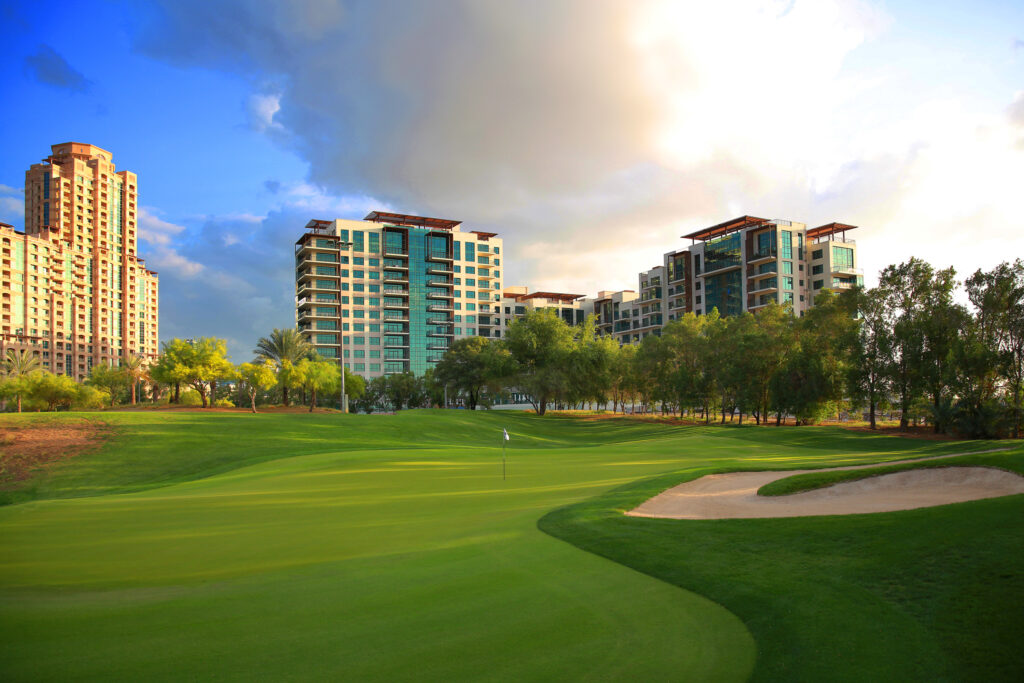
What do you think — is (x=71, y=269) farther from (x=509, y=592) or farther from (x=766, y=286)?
(x=509, y=592)

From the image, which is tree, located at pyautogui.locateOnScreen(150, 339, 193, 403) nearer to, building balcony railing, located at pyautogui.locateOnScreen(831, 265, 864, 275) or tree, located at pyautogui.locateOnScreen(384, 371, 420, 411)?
tree, located at pyautogui.locateOnScreen(384, 371, 420, 411)

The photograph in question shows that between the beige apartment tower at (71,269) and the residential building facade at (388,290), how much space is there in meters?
69.4

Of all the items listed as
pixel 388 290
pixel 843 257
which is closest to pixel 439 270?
pixel 388 290

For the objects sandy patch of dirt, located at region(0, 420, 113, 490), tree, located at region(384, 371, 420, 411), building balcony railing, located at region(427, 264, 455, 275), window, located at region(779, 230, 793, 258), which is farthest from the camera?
building balcony railing, located at region(427, 264, 455, 275)

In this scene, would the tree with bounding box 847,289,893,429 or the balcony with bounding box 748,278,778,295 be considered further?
the balcony with bounding box 748,278,778,295

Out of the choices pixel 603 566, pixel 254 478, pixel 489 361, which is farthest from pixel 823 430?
pixel 603 566

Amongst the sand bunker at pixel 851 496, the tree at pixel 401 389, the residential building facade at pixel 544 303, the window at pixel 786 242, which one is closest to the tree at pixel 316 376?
the tree at pixel 401 389

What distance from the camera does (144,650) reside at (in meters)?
6.48

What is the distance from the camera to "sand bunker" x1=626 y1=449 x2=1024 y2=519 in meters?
13.8

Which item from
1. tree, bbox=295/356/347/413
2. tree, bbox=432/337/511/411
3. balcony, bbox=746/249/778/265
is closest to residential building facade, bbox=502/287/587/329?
balcony, bbox=746/249/778/265

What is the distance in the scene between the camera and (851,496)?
15656 millimetres

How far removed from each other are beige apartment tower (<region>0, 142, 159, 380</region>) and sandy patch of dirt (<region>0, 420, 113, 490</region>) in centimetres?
14684

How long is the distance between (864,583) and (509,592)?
4.38 metres

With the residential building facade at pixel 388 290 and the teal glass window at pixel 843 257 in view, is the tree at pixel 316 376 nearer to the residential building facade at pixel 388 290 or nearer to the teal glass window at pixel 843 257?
the residential building facade at pixel 388 290
